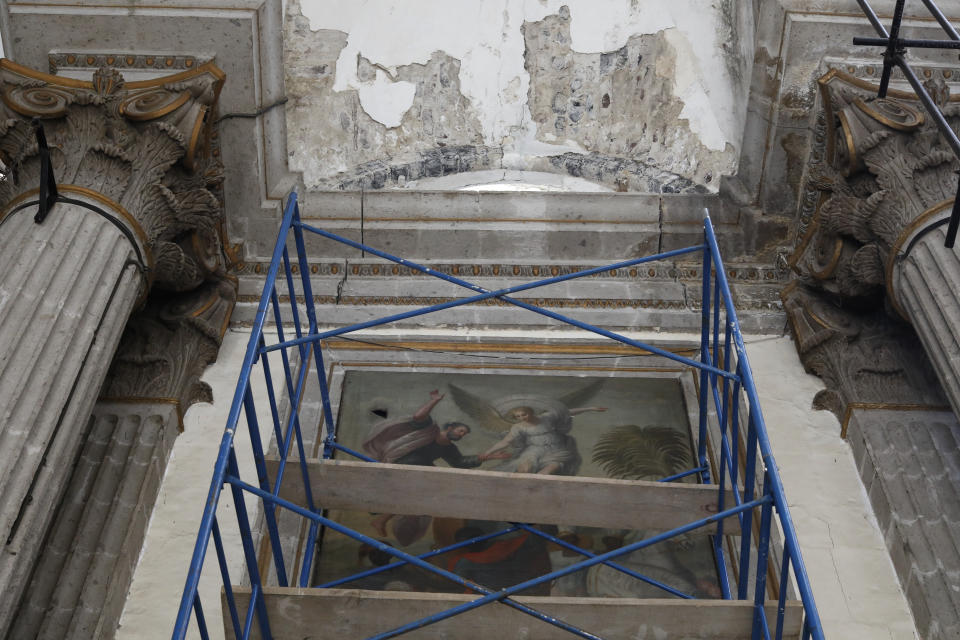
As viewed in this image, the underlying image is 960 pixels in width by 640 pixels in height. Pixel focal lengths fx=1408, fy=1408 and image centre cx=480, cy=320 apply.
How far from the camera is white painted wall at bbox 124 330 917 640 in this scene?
24.0ft

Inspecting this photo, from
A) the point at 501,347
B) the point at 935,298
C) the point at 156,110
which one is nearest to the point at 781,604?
the point at 935,298

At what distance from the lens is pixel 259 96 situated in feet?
32.1

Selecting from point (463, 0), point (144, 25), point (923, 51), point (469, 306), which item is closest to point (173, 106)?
point (144, 25)

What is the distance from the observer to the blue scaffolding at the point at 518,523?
592 cm

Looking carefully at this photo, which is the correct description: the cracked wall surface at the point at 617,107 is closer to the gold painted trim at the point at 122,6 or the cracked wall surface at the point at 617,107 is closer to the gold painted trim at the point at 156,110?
the gold painted trim at the point at 122,6

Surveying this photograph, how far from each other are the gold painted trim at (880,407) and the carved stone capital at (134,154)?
408 centimetres

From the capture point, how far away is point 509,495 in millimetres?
6879

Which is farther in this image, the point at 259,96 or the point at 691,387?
the point at 259,96

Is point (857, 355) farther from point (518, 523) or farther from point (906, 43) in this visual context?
point (518, 523)

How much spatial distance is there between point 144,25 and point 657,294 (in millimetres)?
3940

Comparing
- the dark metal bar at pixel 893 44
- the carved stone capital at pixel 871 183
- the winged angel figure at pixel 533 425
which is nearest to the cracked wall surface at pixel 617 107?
the carved stone capital at pixel 871 183

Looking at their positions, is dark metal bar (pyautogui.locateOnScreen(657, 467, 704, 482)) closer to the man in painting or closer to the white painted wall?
the white painted wall

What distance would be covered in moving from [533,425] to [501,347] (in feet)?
2.47

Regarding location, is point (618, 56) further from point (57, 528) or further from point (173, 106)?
point (57, 528)
